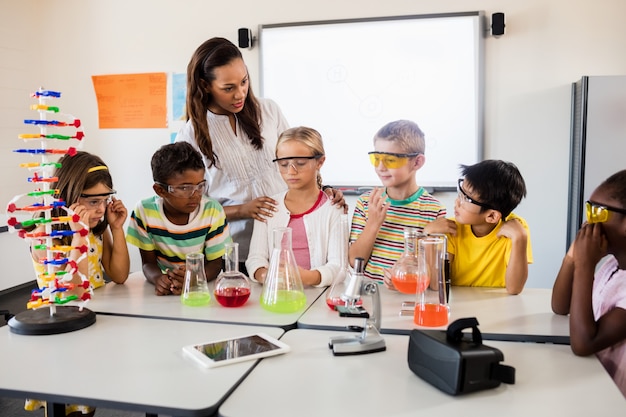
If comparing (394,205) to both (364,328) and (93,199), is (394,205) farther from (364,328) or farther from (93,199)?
(93,199)

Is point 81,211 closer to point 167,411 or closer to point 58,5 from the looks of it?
point 167,411

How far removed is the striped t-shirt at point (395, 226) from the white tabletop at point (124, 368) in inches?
28.7

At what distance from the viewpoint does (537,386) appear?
1097 mm

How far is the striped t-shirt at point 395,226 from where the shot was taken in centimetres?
207

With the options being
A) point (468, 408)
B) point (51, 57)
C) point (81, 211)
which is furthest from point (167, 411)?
point (51, 57)

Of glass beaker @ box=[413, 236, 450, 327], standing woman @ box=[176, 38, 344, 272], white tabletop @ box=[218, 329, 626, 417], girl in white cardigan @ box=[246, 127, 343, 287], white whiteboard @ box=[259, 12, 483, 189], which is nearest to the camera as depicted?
white tabletop @ box=[218, 329, 626, 417]

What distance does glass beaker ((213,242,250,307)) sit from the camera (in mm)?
1641

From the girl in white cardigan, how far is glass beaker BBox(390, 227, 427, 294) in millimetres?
294

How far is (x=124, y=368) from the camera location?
3.91 ft

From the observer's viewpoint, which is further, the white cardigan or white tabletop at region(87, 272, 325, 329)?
the white cardigan

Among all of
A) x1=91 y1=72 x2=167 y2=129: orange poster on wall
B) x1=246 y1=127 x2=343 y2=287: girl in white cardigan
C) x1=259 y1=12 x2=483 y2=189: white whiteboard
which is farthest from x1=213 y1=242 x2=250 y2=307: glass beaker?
x1=91 y1=72 x2=167 y2=129: orange poster on wall

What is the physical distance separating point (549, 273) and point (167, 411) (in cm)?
329

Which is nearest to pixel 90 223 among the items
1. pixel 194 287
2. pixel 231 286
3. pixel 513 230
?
pixel 194 287

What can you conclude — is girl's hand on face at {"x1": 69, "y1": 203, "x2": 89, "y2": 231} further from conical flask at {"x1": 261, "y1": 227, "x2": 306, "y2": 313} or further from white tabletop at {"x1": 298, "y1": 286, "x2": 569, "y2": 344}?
white tabletop at {"x1": 298, "y1": 286, "x2": 569, "y2": 344}
